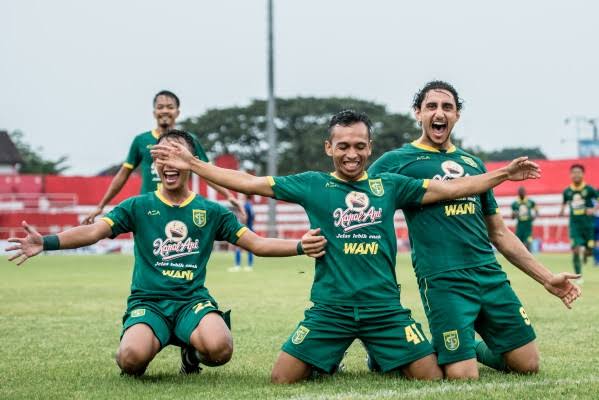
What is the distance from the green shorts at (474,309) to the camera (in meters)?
6.30

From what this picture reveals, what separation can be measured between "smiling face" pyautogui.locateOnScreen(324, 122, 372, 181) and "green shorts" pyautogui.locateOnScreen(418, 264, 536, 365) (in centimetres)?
97

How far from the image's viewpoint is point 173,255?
652cm

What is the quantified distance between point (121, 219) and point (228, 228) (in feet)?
2.47

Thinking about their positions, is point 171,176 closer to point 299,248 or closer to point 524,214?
point 299,248

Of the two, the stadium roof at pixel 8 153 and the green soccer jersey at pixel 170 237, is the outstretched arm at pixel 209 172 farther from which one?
the stadium roof at pixel 8 153

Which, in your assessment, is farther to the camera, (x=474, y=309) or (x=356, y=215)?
(x=474, y=309)

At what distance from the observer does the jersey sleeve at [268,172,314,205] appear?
625 cm

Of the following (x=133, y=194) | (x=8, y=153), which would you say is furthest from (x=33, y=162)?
(x=133, y=194)

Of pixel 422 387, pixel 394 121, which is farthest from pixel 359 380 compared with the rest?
pixel 394 121

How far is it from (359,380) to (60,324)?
4919mm

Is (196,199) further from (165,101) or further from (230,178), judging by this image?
(165,101)

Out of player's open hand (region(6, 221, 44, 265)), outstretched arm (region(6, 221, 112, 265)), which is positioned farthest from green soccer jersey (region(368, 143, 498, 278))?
player's open hand (region(6, 221, 44, 265))

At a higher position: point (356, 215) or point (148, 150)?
point (148, 150)

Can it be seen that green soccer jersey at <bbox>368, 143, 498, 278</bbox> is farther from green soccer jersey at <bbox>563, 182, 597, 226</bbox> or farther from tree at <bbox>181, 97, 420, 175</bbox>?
tree at <bbox>181, 97, 420, 175</bbox>
